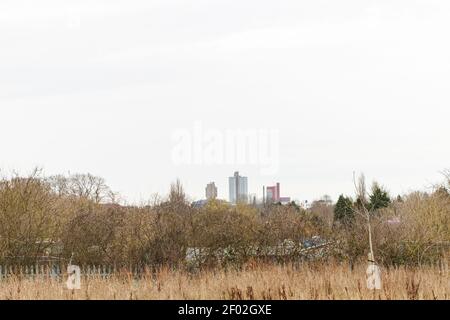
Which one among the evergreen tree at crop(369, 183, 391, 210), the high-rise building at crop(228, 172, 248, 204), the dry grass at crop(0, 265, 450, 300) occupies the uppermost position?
the high-rise building at crop(228, 172, 248, 204)

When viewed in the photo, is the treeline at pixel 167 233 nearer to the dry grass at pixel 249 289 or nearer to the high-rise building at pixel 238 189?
the dry grass at pixel 249 289

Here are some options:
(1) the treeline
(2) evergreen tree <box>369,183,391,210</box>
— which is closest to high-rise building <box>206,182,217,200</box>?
(2) evergreen tree <box>369,183,391,210</box>

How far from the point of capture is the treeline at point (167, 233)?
65.6 feet

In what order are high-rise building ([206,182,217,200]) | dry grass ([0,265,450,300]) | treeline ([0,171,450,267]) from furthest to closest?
high-rise building ([206,182,217,200])
treeline ([0,171,450,267])
dry grass ([0,265,450,300])

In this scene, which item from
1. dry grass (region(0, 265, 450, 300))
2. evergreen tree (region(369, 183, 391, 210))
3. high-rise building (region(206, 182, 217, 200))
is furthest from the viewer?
high-rise building (region(206, 182, 217, 200))

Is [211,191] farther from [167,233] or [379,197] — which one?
[167,233]

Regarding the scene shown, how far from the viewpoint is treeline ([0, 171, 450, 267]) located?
20.0 metres

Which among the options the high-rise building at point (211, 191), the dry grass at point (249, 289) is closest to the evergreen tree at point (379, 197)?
the high-rise building at point (211, 191)

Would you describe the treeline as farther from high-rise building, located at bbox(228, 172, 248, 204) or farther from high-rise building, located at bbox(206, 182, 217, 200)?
high-rise building, located at bbox(228, 172, 248, 204)

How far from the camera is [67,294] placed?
1297 cm
